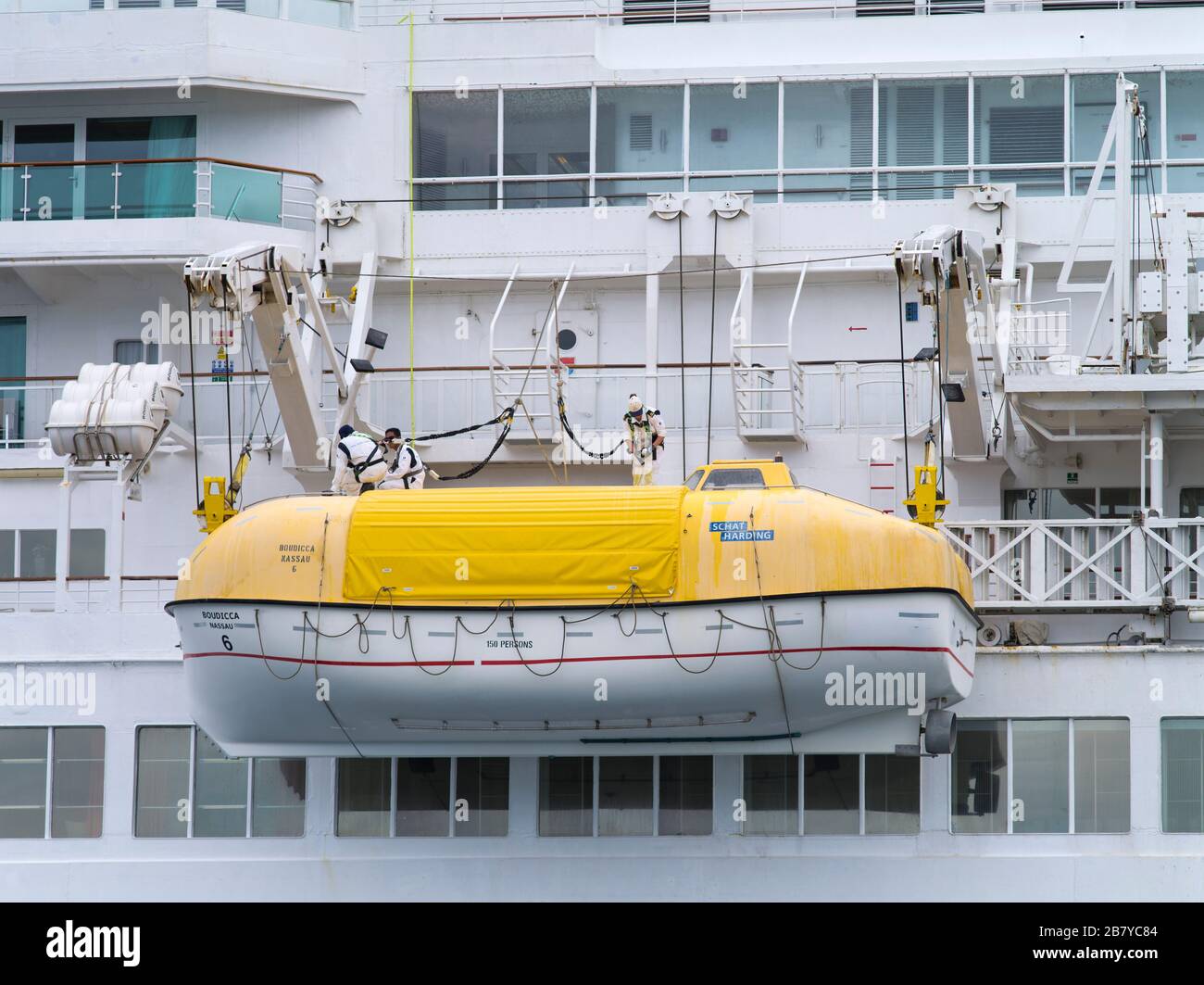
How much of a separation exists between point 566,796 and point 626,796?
61cm

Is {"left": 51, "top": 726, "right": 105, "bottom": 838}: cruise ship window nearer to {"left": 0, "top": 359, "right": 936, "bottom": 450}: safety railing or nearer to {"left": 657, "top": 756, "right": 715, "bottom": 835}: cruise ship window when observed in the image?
{"left": 0, "top": 359, "right": 936, "bottom": 450}: safety railing

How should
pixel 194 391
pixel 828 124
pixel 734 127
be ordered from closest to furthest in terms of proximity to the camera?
1. pixel 194 391
2. pixel 828 124
3. pixel 734 127

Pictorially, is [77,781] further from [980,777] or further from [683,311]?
[980,777]

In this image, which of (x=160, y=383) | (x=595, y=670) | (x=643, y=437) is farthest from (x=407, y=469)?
(x=595, y=670)

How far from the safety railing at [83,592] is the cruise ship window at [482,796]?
4.03 metres

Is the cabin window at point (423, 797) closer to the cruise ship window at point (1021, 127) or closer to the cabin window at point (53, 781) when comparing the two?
the cabin window at point (53, 781)

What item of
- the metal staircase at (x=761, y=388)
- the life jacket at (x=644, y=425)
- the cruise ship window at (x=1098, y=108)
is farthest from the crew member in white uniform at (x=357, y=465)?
the cruise ship window at (x=1098, y=108)

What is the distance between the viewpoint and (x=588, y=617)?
17359 mm

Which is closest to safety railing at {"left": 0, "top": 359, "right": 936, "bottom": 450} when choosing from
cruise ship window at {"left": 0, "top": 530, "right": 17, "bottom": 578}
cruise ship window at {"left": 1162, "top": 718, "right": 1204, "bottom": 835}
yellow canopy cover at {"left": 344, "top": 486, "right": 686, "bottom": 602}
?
cruise ship window at {"left": 0, "top": 530, "right": 17, "bottom": 578}

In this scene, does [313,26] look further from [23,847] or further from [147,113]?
[23,847]

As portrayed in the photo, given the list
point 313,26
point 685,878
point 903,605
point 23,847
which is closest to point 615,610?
point 903,605

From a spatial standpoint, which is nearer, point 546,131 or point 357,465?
point 357,465

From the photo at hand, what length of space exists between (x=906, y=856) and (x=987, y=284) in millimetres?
5912

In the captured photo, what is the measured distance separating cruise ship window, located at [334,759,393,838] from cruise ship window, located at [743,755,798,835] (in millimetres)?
3648
